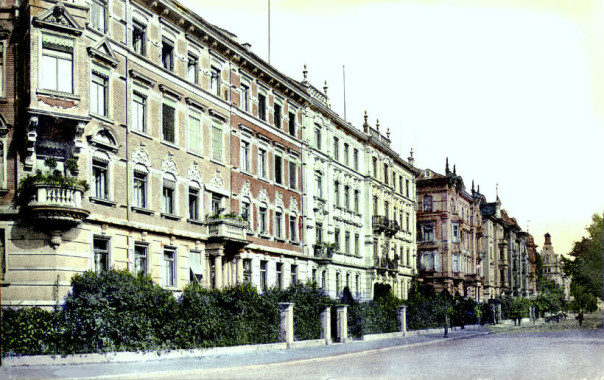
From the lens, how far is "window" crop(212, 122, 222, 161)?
34.6m

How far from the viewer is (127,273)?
82.0 ft

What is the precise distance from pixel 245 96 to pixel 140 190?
423 inches

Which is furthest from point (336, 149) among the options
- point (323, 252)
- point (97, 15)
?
point (97, 15)

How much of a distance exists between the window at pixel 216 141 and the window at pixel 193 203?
2302mm

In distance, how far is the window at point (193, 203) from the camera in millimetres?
32688

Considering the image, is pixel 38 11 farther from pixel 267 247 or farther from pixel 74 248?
pixel 267 247

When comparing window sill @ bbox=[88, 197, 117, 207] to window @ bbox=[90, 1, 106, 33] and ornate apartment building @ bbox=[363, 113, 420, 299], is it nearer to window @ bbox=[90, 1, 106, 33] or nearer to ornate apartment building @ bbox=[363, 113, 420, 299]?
window @ bbox=[90, 1, 106, 33]

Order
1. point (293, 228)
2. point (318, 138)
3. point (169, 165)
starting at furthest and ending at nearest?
point (318, 138)
point (293, 228)
point (169, 165)

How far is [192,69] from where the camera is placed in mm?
33219

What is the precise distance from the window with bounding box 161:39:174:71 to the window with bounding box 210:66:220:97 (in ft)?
10.7

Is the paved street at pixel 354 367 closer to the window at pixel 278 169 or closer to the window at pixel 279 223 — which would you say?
the window at pixel 279 223

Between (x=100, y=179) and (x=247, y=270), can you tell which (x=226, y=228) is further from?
(x=100, y=179)

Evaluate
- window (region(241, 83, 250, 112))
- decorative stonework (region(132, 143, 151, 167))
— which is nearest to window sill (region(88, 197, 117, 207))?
decorative stonework (region(132, 143, 151, 167))

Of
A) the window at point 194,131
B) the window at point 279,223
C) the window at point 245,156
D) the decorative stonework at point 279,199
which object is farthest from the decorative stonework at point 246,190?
the window at point 194,131
